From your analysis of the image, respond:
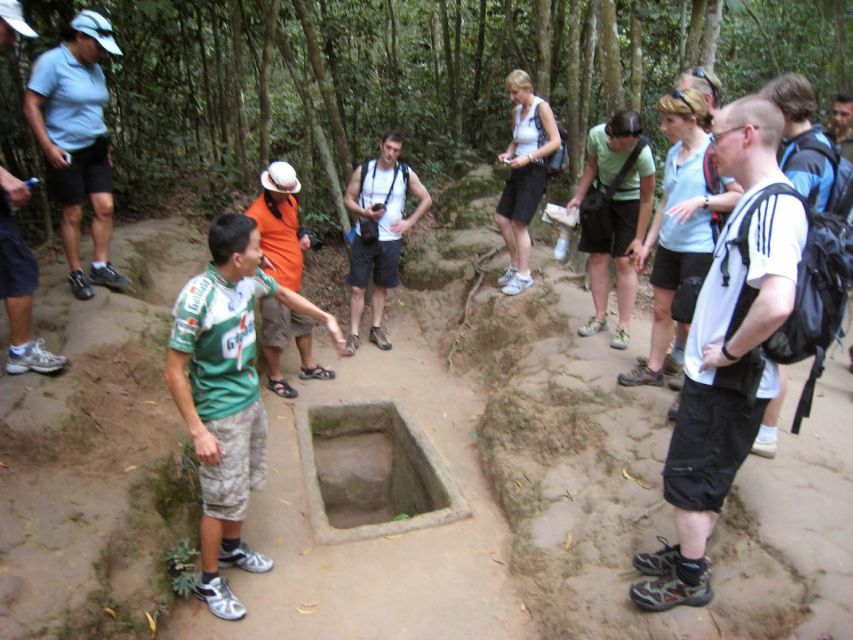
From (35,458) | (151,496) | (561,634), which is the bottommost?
(561,634)

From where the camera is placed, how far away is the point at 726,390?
93.5 inches

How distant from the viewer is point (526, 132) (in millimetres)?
5090

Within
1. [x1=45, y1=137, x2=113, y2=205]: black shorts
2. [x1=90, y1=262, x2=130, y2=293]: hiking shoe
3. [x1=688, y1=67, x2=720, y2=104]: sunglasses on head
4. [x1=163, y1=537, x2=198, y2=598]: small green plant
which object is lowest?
[x1=163, y1=537, x2=198, y2=598]: small green plant

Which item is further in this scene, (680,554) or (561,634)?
(561,634)

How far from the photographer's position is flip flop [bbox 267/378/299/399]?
527cm

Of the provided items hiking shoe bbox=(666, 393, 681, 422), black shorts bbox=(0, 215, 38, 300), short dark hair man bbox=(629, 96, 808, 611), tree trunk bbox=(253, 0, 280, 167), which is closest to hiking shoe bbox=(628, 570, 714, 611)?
short dark hair man bbox=(629, 96, 808, 611)

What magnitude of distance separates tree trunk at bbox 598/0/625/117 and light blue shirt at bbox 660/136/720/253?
81.8 inches

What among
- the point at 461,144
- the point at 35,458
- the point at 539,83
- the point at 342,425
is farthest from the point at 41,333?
the point at 461,144

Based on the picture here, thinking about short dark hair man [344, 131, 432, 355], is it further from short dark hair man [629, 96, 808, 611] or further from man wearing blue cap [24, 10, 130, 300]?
short dark hair man [629, 96, 808, 611]

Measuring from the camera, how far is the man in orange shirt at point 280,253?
464 centimetres

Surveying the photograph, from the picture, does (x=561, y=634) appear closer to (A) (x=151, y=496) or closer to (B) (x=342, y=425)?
(A) (x=151, y=496)

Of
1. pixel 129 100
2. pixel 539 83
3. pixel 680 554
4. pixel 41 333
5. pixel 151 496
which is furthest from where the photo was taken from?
pixel 539 83

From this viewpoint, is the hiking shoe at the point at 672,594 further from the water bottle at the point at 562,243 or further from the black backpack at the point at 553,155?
the black backpack at the point at 553,155

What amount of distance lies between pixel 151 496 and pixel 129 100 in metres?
5.06
